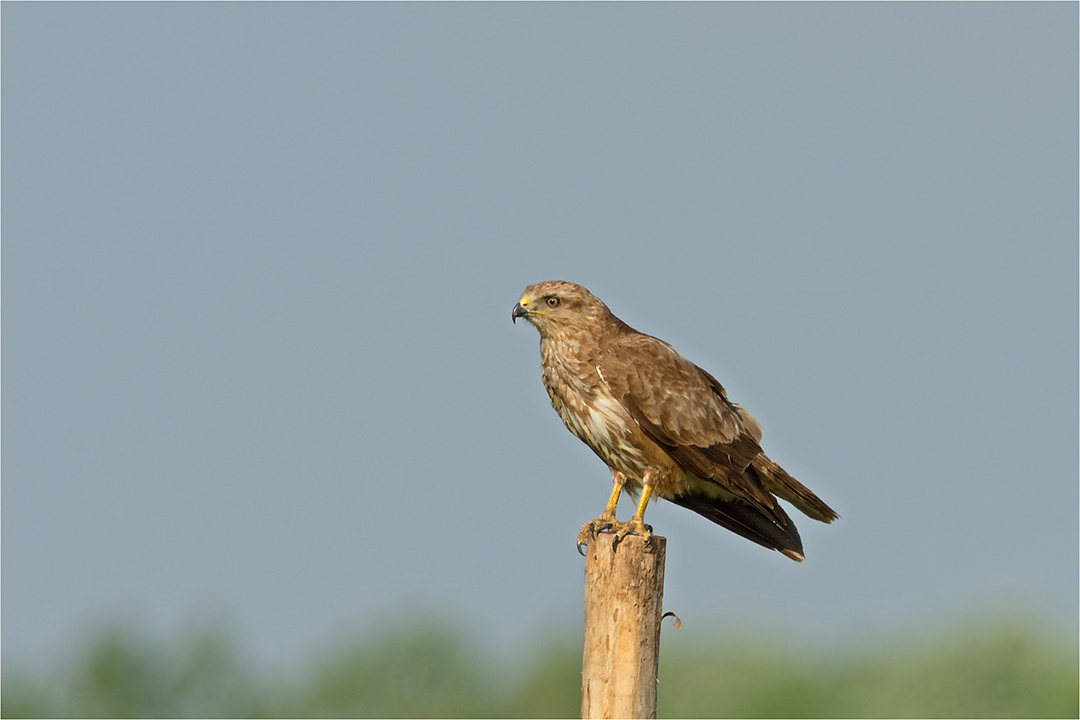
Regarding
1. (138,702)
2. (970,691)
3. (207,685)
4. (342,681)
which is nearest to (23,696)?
(138,702)

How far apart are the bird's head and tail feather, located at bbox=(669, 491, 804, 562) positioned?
1.56 m

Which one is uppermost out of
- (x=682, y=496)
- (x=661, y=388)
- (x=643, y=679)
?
(x=661, y=388)

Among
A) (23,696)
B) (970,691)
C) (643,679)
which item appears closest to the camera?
(643,679)

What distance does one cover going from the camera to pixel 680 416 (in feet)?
28.2

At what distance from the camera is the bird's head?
29.1 feet

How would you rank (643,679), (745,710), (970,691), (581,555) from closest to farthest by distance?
(643,679), (581,555), (970,691), (745,710)

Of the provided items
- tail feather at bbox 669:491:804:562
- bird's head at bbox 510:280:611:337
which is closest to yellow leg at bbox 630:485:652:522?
tail feather at bbox 669:491:804:562

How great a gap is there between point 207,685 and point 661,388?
19685 millimetres

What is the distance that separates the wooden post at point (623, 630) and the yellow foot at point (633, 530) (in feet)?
0.18

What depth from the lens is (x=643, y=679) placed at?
727 centimetres

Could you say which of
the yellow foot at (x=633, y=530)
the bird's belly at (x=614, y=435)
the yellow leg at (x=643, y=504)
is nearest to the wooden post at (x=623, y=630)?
the yellow foot at (x=633, y=530)

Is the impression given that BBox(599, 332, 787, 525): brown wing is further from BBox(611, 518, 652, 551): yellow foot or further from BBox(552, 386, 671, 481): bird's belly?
BBox(611, 518, 652, 551): yellow foot

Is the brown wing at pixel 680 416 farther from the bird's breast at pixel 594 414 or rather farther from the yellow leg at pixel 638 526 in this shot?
the yellow leg at pixel 638 526

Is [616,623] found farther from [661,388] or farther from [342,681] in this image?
[342,681]
